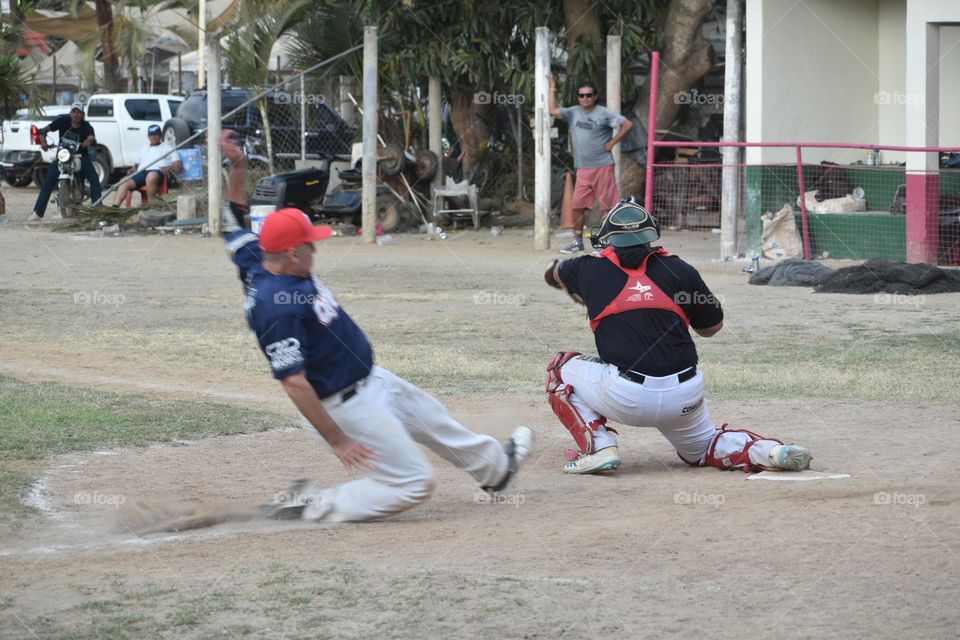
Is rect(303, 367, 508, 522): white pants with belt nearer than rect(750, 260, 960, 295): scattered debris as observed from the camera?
Yes

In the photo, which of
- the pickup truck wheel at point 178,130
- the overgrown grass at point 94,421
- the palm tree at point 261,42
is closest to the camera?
the overgrown grass at point 94,421

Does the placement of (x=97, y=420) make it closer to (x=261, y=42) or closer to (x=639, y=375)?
(x=639, y=375)

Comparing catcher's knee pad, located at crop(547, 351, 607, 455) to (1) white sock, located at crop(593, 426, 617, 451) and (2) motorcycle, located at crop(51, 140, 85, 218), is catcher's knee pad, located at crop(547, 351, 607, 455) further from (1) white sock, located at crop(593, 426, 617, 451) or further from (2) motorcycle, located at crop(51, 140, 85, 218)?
(2) motorcycle, located at crop(51, 140, 85, 218)

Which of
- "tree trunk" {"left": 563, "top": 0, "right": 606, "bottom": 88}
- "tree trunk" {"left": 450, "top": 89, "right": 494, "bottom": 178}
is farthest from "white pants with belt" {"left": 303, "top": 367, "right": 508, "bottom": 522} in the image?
"tree trunk" {"left": 450, "top": 89, "right": 494, "bottom": 178}

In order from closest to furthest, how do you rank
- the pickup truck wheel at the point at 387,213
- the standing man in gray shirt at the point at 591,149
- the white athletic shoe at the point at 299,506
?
the white athletic shoe at the point at 299,506, the standing man in gray shirt at the point at 591,149, the pickup truck wheel at the point at 387,213

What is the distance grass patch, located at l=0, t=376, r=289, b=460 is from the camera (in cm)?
799

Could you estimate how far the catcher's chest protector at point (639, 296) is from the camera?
22.8 ft

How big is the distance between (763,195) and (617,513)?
13088 millimetres

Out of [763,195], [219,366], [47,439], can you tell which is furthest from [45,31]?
[47,439]

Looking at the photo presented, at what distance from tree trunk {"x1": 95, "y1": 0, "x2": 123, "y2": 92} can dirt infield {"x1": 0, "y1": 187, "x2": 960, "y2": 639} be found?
1078 inches

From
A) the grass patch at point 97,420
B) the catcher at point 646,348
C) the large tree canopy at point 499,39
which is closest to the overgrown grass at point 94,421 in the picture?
the grass patch at point 97,420

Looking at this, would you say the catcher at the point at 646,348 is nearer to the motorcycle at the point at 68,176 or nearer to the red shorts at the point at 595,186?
the red shorts at the point at 595,186

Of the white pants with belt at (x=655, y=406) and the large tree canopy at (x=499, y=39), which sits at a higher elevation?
the large tree canopy at (x=499, y=39)

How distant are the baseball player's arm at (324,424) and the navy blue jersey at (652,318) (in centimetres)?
159
